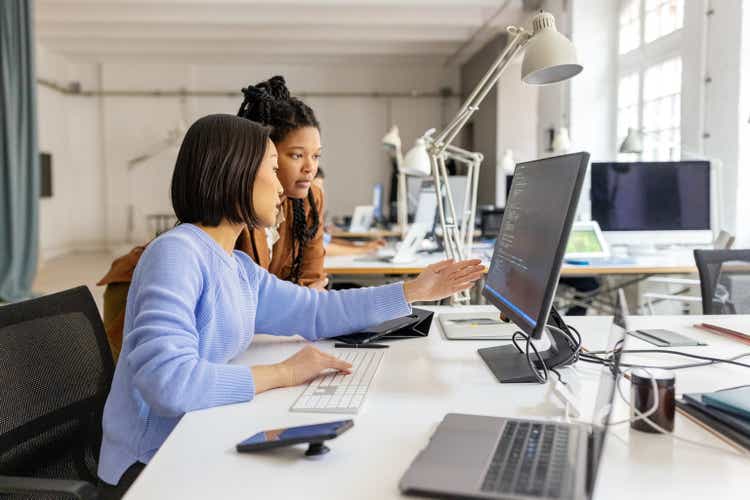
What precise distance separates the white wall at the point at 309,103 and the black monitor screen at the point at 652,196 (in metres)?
7.94

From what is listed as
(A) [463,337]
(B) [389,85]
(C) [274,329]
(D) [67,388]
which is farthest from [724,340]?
(B) [389,85]

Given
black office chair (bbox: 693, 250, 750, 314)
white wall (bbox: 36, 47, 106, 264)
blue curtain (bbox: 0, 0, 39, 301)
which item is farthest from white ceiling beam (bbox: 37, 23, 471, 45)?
black office chair (bbox: 693, 250, 750, 314)

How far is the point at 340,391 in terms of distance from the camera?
1.16 m

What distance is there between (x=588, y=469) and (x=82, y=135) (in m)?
11.7

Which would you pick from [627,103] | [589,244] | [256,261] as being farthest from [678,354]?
[627,103]

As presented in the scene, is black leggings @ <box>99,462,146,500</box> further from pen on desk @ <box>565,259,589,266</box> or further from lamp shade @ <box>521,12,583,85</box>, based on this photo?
pen on desk @ <box>565,259,589,266</box>

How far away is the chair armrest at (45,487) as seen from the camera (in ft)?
3.09

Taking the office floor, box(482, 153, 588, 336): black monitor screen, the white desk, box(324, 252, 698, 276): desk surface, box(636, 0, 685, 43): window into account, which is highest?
box(636, 0, 685, 43): window

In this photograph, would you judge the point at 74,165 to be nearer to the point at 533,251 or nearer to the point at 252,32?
the point at 252,32

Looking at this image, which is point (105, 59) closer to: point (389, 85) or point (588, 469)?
point (389, 85)

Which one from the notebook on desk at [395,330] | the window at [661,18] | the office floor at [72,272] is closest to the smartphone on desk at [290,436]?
the notebook on desk at [395,330]

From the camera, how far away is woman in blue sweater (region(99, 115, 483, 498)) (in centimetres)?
106

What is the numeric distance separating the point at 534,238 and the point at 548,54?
760 mm

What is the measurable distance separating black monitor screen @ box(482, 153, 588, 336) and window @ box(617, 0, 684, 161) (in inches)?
122
